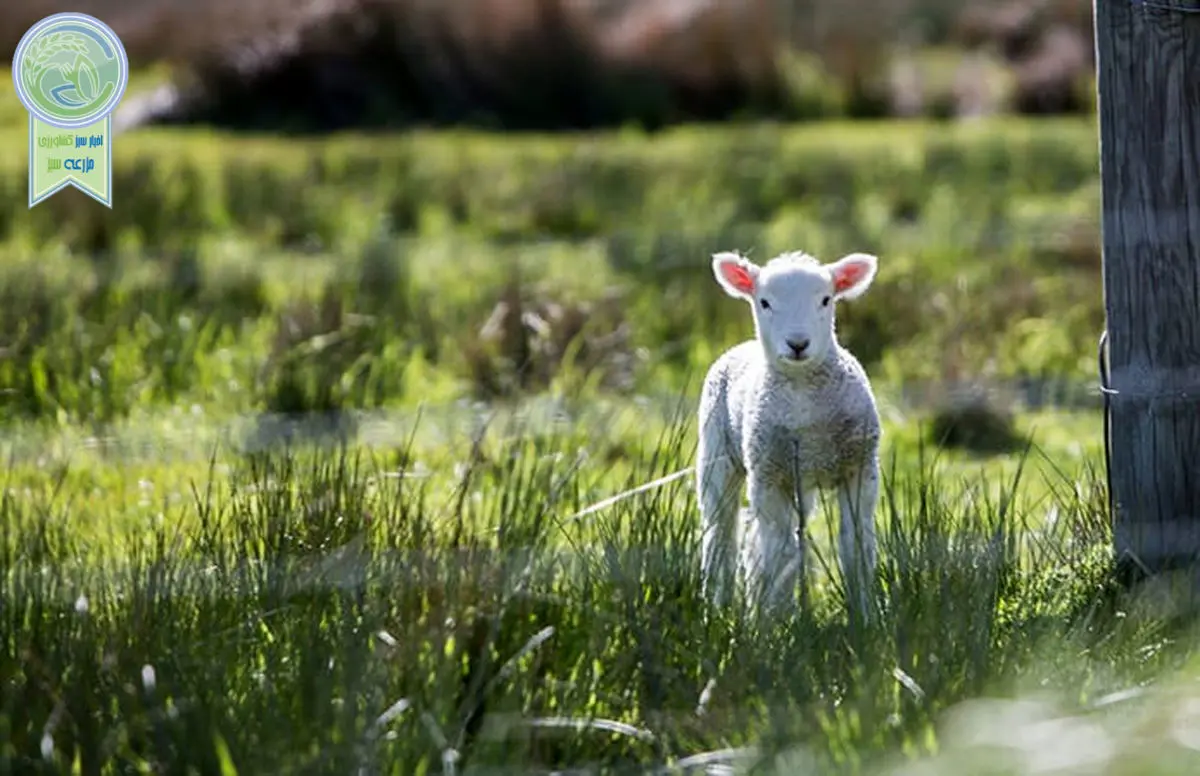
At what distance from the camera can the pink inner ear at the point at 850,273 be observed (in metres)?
4.87

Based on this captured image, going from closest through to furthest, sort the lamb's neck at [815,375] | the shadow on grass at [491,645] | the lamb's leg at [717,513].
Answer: the shadow on grass at [491,645] < the lamb's leg at [717,513] < the lamb's neck at [815,375]

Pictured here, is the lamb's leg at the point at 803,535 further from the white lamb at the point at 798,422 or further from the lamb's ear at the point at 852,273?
the lamb's ear at the point at 852,273

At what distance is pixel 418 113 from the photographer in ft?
50.0

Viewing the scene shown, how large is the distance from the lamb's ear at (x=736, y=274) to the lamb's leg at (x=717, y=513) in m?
0.36

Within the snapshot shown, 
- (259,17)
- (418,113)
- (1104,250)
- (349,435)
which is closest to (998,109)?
(418,113)

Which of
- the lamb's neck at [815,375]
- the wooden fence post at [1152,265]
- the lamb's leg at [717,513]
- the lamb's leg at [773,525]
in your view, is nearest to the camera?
the lamb's leg at [717,513]

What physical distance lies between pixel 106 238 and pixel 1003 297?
441 cm

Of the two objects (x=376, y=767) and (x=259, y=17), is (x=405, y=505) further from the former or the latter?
(x=259, y=17)

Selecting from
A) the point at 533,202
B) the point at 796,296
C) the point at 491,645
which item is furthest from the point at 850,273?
the point at 533,202

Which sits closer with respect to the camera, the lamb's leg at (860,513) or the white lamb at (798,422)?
the lamb's leg at (860,513)

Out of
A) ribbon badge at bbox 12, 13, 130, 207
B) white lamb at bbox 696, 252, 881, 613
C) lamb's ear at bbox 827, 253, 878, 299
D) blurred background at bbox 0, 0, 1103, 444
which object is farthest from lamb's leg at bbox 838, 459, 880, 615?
ribbon badge at bbox 12, 13, 130, 207

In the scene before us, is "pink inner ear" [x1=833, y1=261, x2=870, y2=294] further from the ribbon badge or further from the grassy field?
the ribbon badge

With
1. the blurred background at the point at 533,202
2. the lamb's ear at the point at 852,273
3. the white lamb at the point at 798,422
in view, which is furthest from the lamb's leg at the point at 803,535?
the blurred background at the point at 533,202

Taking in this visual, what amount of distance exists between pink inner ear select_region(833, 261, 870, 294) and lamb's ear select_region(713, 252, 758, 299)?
19 centimetres
